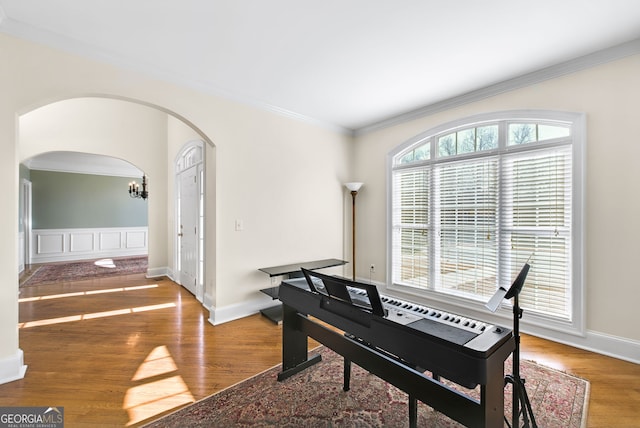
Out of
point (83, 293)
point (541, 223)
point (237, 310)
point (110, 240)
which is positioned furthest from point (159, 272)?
point (541, 223)

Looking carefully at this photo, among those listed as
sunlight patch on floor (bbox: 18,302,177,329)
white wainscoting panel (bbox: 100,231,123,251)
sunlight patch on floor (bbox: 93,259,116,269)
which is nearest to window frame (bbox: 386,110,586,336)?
sunlight patch on floor (bbox: 18,302,177,329)

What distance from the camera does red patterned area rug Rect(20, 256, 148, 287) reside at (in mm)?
5127

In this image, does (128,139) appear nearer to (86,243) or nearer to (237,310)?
(237,310)

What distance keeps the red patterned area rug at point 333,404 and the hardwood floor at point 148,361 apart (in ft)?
0.40

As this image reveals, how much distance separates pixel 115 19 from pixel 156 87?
0.72 m

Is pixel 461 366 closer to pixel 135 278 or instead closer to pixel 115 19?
pixel 115 19

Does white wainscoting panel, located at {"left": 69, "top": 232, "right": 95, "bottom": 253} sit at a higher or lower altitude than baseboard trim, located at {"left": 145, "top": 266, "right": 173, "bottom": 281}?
higher

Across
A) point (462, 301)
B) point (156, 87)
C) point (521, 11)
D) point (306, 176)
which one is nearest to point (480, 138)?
point (521, 11)

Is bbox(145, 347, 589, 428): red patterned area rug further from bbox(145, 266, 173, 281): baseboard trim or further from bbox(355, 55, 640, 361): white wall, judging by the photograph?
bbox(145, 266, 173, 281): baseboard trim

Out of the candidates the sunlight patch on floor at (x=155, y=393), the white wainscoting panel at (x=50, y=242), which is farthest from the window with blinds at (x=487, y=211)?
the white wainscoting panel at (x=50, y=242)

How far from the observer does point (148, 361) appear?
231 centimetres

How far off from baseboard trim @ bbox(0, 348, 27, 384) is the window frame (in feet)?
12.9

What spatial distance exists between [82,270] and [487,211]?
786cm

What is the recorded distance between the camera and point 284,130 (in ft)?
12.3
